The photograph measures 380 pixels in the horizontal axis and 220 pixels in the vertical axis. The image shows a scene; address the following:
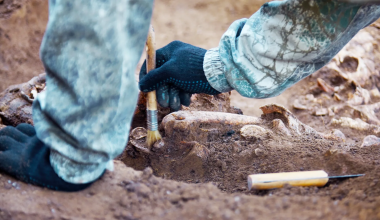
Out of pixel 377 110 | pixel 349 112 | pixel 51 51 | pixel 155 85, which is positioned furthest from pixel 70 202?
pixel 377 110

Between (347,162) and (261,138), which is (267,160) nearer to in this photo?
(261,138)

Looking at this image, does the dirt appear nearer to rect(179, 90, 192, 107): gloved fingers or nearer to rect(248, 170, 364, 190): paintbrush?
rect(248, 170, 364, 190): paintbrush

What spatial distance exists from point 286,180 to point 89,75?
95 centimetres

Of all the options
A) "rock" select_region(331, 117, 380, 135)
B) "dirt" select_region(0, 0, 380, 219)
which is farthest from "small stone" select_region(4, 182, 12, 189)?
"rock" select_region(331, 117, 380, 135)

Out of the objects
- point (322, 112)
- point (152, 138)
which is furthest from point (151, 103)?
point (322, 112)

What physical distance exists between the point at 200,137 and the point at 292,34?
0.94 m

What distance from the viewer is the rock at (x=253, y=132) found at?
6.97ft

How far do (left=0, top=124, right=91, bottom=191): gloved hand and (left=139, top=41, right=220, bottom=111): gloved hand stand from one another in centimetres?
74

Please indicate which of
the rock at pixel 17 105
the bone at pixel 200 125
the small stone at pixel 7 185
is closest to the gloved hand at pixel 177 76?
the bone at pixel 200 125

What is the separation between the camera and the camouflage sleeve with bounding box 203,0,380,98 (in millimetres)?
1518

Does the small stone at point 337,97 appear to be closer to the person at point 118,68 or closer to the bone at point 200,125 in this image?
the bone at point 200,125

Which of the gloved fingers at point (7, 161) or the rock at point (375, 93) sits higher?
the gloved fingers at point (7, 161)

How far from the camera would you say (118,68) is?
1.09 m

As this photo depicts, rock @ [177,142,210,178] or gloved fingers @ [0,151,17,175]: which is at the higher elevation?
gloved fingers @ [0,151,17,175]
